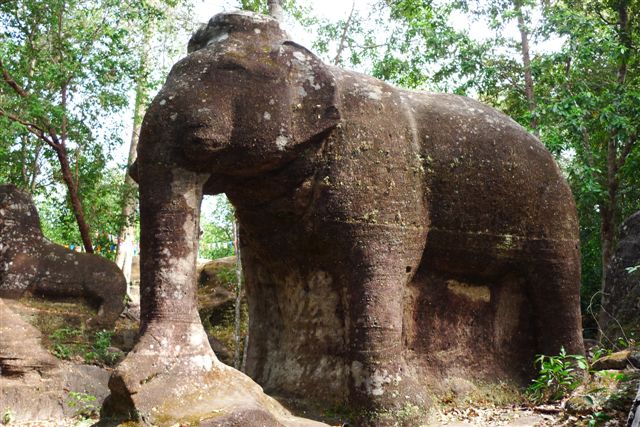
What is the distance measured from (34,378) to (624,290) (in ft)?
25.1

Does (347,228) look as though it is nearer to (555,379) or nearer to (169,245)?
(169,245)

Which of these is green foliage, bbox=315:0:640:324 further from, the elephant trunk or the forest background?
the elephant trunk

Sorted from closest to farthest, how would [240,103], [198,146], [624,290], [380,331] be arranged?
[198,146], [240,103], [380,331], [624,290]

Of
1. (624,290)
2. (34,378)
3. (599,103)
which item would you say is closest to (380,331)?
(624,290)

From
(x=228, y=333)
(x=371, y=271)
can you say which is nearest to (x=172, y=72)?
(x=371, y=271)

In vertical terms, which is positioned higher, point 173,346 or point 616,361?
point 173,346

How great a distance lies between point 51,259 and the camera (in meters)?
11.2

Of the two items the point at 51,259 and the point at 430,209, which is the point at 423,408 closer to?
the point at 430,209

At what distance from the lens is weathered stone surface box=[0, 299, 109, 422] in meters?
8.48

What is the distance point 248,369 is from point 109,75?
9.14 meters

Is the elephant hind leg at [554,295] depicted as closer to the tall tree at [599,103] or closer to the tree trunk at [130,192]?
the tall tree at [599,103]

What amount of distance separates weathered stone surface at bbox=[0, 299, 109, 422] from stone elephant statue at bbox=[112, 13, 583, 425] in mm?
3958

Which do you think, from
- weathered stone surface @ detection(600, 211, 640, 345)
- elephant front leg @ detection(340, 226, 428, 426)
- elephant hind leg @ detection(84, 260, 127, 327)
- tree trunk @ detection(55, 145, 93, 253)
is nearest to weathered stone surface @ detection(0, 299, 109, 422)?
elephant hind leg @ detection(84, 260, 127, 327)

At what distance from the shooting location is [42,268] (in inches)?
433
